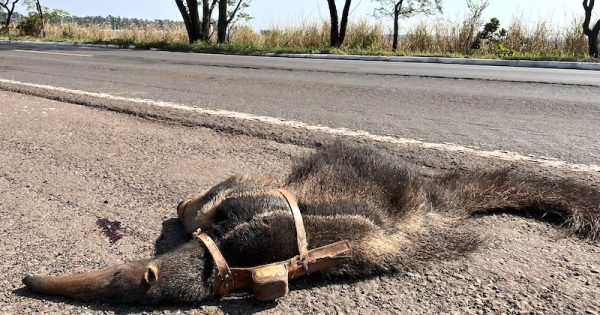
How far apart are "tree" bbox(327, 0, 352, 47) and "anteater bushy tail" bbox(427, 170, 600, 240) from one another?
65.9 feet

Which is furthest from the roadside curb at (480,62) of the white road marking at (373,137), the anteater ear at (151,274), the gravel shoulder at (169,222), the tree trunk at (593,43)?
the anteater ear at (151,274)

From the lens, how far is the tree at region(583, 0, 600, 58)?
731 inches

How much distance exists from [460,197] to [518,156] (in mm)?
1642

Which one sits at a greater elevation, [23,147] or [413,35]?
[413,35]

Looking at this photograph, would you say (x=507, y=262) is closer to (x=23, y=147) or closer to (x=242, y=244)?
(x=242, y=244)

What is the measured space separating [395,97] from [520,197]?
4.81 metres

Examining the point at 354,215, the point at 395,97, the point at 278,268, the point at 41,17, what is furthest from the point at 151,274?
the point at 41,17

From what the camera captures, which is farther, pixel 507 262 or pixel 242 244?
pixel 507 262

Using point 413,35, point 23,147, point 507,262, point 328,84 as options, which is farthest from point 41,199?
point 413,35

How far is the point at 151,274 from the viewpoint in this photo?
7.13ft

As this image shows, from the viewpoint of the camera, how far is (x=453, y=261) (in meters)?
2.72

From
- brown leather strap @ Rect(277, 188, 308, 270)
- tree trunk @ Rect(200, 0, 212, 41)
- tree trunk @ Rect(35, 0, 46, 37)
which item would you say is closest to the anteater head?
brown leather strap @ Rect(277, 188, 308, 270)

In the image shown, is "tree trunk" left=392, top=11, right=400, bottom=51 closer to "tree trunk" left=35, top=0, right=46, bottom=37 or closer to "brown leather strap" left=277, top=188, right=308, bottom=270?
"brown leather strap" left=277, top=188, right=308, bottom=270

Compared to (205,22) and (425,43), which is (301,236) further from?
(205,22)
